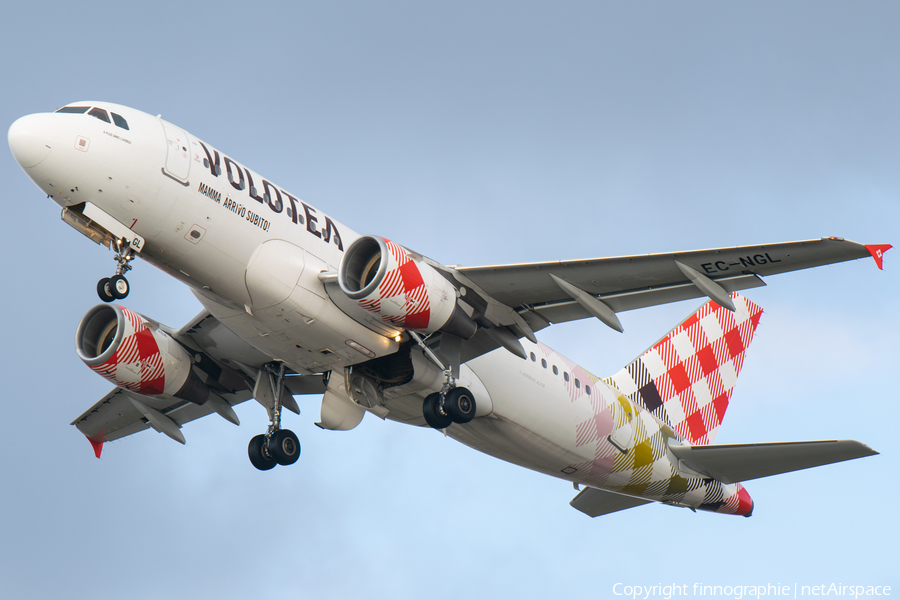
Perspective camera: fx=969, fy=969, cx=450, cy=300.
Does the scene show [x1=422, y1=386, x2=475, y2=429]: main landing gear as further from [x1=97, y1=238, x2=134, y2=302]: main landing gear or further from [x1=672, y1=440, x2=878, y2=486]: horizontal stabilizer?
[x1=672, y1=440, x2=878, y2=486]: horizontal stabilizer

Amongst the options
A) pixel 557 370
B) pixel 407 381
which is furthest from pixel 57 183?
pixel 557 370

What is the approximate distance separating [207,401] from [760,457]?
14.1m

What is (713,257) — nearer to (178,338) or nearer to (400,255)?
(400,255)

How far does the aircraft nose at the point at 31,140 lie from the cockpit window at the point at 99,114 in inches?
35.8

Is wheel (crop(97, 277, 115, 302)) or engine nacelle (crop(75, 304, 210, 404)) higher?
engine nacelle (crop(75, 304, 210, 404))

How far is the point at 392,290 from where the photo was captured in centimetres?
1900

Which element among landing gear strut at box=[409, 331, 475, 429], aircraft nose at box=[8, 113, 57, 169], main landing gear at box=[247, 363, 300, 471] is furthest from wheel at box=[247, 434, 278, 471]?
aircraft nose at box=[8, 113, 57, 169]

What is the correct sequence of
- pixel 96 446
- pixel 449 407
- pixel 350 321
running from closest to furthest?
pixel 350 321
pixel 449 407
pixel 96 446

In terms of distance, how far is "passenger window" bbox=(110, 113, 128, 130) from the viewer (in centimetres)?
1838

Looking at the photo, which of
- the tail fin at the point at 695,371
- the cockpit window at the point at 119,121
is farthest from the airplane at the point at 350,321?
the tail fin at the point at 695,371

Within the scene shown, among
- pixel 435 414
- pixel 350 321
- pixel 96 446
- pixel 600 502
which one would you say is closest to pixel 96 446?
pixel 96 446

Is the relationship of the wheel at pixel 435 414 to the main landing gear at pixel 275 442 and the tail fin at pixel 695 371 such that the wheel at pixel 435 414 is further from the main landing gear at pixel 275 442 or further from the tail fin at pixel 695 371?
the tail fin at pixel 695 371

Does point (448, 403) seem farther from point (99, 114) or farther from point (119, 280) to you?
point (99, 114)

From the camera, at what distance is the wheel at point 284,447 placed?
2319 cm
